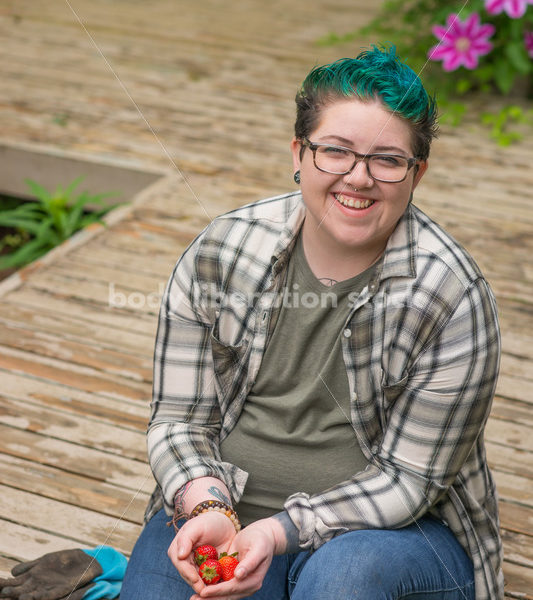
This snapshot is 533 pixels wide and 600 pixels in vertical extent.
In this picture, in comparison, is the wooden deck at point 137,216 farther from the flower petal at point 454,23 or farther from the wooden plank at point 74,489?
the flower petal at point 454,23

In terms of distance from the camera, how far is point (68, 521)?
6.77ft

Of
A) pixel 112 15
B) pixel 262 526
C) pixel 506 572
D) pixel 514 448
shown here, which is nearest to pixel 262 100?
pixel 112 15

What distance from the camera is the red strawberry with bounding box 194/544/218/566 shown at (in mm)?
1372

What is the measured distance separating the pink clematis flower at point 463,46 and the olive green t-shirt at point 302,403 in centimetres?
391

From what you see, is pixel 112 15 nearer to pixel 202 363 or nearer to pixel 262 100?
pixel 262 100

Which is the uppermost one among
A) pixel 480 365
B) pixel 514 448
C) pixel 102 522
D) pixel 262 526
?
pixel 480 365

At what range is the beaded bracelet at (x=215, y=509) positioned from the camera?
1.44m

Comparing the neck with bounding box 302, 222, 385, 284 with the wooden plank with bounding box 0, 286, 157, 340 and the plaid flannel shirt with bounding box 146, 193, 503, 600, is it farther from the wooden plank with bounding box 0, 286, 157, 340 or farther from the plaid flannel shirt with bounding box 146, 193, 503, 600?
the wooden plank with bounding box 0, 286, 157, 340

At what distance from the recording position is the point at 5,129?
4637mm

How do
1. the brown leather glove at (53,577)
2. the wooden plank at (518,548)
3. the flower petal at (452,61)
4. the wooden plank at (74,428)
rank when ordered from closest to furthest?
the brown leather glove at (53,577) < the wooden plank at (518,548) < the wooden plank at (74,428) < the flower petal at (452,61)

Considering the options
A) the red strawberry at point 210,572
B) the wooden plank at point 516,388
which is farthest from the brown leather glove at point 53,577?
the wooden plank at point 516,388

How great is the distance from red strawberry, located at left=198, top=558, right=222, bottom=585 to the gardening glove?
544 millimetres

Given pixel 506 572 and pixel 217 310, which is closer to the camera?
pixel 217 310

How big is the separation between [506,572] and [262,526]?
86cm
